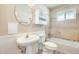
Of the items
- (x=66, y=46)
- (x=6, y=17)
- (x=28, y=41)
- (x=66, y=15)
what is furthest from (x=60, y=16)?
(x=6, y=17)

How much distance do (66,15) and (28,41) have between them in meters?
0.58

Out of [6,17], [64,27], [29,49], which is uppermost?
[6,17]

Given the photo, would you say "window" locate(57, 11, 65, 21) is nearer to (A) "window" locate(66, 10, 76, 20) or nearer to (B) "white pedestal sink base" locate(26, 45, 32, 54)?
(A) "window" locate(66, 10, 76, 20)

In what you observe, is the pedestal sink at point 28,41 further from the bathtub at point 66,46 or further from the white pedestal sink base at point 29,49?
the bathtub at point 66,46

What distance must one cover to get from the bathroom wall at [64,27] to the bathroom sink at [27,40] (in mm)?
214

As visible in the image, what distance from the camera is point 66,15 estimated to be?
152 cm

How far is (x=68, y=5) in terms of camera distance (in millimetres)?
1511

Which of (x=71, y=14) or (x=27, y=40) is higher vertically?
(x=71, y=14)

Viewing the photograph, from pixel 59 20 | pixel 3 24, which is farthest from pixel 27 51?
pixel 59 20

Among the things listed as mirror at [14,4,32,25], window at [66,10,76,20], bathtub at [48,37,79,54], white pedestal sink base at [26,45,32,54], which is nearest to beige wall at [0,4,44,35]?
mirror at [14,4,32,25]

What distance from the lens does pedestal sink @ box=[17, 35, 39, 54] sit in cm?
148

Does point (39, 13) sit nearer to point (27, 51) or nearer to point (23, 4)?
point (23, 4)

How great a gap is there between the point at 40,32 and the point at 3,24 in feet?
1.51

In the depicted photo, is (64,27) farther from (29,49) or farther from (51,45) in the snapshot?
(29,49)
